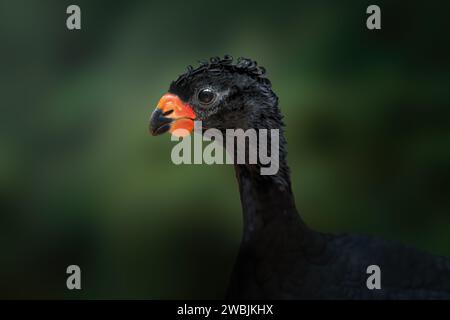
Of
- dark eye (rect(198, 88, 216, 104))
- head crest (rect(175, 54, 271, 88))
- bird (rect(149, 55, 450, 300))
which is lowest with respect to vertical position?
bird (rect(149, 55, 450, 300))

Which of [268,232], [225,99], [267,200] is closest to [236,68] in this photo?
[225,99]

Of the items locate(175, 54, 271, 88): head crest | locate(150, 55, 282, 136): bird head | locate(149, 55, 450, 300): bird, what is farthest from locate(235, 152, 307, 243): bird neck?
locate(175, 54, 271, 88): head crest

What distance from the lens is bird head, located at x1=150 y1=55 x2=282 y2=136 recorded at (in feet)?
6.79

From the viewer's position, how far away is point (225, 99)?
208 cm

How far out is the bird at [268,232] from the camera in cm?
202

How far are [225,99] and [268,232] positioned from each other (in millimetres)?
499

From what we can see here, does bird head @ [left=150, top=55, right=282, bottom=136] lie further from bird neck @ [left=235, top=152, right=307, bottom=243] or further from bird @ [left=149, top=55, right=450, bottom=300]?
bird neck @ [left=235, top=152, right=307, bottom=243]

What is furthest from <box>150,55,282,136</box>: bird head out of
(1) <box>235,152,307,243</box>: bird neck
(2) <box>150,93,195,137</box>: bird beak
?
(1) <box>235,152,307,243</box>: bird neck

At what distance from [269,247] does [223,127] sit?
0.46 metres

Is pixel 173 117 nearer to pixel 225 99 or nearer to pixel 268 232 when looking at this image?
pixel 225 99

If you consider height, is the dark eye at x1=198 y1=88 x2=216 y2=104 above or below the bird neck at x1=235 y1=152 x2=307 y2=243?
above

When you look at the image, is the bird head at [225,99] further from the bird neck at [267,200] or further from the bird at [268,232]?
the bird neck at [267,200]

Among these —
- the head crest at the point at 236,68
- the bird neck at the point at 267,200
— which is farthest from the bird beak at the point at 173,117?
the bird neck at the point at 267,200
